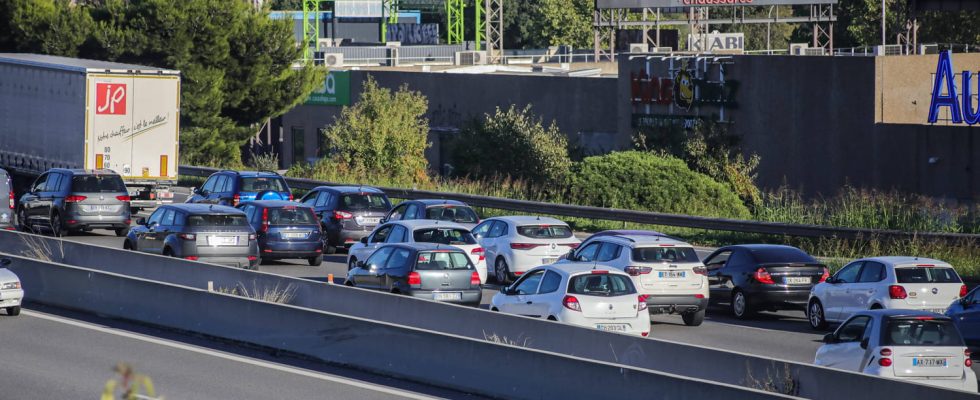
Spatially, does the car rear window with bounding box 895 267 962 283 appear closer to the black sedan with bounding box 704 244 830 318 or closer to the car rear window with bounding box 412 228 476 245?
the black sedan with bounding box 704 244 830 318

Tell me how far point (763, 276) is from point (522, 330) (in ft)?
20.9

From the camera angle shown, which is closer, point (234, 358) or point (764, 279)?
point (234, 358)

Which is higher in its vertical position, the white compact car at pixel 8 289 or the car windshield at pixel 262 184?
the car windshield at pixel 262 184

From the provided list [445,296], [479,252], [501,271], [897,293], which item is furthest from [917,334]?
[501,271]

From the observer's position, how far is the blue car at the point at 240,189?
33125 millimetres

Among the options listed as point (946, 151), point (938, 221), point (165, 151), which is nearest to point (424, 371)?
point (938, 221)

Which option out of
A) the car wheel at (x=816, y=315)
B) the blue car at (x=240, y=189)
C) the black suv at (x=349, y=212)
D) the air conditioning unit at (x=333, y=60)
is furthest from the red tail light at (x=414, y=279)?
the air conditioning unit at (x=333, y=60)

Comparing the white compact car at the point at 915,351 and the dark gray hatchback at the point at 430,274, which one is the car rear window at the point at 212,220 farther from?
the white compact car at the point at 915,351

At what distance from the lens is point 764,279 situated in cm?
Result: 2262

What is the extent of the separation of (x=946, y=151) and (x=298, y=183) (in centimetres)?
1933

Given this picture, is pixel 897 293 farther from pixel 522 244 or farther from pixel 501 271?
pixel 501 271

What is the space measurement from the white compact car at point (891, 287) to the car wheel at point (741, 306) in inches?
69.9

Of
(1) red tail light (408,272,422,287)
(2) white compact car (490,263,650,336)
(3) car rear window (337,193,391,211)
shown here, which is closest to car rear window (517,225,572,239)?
(1) red tail light (408,272,422,287)

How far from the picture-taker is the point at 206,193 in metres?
34.2
